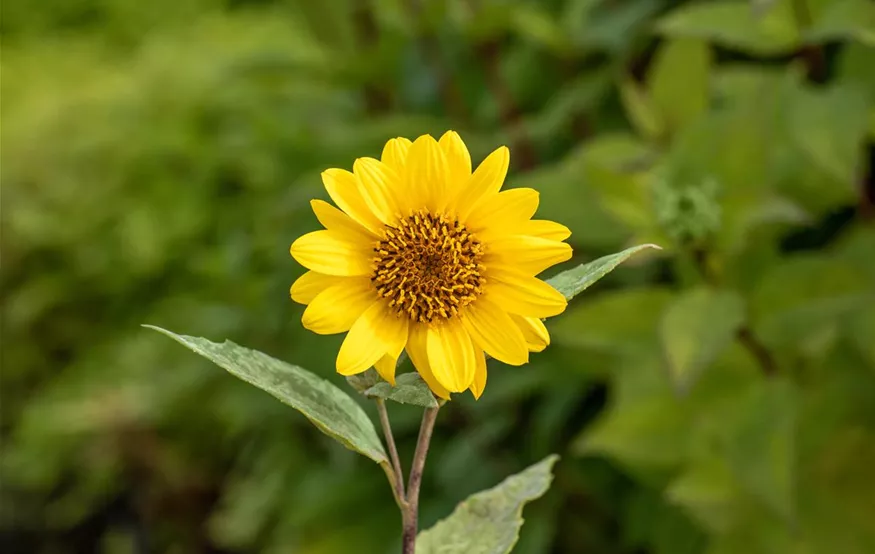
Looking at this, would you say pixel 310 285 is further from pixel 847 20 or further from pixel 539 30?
pixel 539 30

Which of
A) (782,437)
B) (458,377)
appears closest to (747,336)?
(782,437)

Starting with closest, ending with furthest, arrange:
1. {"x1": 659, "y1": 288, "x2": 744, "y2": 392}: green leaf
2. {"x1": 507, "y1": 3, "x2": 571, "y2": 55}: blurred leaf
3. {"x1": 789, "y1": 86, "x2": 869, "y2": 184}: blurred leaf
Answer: {"x1": 659, "y1": 288, "x2": 744, "y2": 392}: green leaf → {"x1": 789, "y1": 86, "x2": 869, "y2": 184}: blurred leaf → {"x1": 507, "y1": 3, "x2": 571, "y2": 55}: blurred leaf

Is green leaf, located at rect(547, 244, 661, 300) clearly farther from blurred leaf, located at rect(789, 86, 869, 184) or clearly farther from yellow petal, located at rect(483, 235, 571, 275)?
blurred leaf, located at rect(789, 86, 869, 184)

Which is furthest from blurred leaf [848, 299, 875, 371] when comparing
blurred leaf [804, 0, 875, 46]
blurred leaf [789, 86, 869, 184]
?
blurred leaf [804, 0, 875, 46]

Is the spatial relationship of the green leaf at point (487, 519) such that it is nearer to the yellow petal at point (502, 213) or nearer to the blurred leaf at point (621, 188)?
the yellow petal at point (502, 213)

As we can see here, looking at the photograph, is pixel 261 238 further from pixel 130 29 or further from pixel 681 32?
pixel 130 29

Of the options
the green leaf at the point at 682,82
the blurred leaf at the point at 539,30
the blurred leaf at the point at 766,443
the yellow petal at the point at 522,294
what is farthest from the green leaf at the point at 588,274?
the blurred leaf at the point at 539,30
